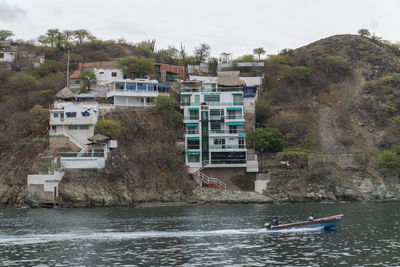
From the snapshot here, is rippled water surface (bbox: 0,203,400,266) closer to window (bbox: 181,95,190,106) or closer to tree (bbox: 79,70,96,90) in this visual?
window (bbox: 181,95,190,106)

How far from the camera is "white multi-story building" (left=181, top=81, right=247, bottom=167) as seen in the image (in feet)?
309

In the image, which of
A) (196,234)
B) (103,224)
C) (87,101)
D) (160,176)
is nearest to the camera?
(196,234)

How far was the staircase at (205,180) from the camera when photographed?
3589 inches

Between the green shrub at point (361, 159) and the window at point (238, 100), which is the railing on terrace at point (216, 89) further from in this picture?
the green shrub at point (361, 159)

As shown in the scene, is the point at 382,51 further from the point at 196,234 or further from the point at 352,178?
the point at 196,234

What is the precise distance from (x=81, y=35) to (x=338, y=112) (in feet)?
215

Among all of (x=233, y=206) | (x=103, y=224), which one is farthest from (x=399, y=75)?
(x=103, y=224)

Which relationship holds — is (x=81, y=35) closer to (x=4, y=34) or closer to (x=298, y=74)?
(x=4, y=34)

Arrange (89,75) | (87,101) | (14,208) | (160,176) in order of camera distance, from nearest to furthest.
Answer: (14,208), (160,176), (87,101), (89,75)

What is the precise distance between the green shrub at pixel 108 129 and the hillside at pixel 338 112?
2620 centimetres

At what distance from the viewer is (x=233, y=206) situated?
8106 cm

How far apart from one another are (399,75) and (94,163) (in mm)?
62741

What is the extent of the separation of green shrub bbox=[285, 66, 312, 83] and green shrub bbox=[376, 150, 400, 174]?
30.5m

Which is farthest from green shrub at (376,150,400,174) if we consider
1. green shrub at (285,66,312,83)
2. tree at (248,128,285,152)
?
green shrub at (285,66,312,83)
